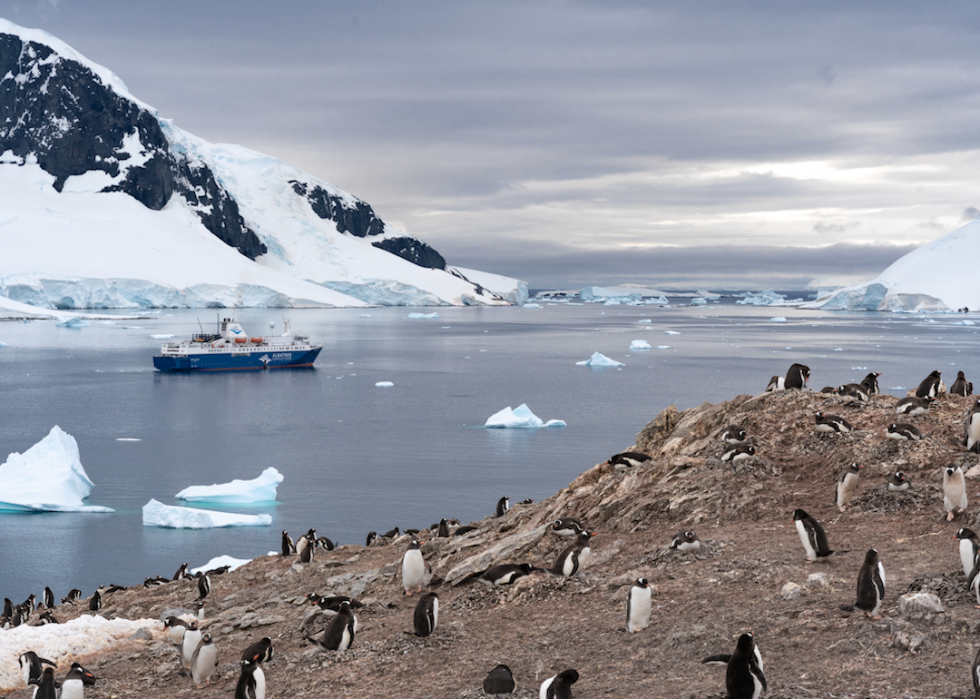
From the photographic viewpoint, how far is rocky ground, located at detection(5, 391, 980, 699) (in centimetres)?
803

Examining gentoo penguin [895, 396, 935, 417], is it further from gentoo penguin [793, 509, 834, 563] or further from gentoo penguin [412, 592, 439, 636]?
gentoo penguin [412, 592, 439, 636]

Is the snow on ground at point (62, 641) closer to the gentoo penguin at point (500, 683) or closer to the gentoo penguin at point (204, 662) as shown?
the gentoo penguin at point (204, 662)

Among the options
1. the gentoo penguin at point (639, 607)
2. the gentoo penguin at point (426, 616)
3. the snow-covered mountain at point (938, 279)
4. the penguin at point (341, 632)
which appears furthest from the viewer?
the snow-covered mountain at point (938, 279)

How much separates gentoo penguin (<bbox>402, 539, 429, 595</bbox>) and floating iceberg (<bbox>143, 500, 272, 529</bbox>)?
19.8 meters

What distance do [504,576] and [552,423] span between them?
4095 cm

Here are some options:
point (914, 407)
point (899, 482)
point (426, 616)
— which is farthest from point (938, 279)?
point (426, 616)

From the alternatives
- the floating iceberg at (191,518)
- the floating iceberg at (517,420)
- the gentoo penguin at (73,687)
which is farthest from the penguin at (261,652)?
the floating iceberg at (517,420)

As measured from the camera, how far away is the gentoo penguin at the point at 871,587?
8.37 meters

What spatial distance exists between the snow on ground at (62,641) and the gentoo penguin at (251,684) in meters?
4.35

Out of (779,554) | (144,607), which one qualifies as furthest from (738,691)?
(144,607)

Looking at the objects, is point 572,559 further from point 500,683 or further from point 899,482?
point 899,482

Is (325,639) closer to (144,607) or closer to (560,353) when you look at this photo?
(144,607)

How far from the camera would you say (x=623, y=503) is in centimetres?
1306

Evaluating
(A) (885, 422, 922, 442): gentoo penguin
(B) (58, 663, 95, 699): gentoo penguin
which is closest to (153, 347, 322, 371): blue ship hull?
(B) (58, 663, 95, 699): gentoo penguin
